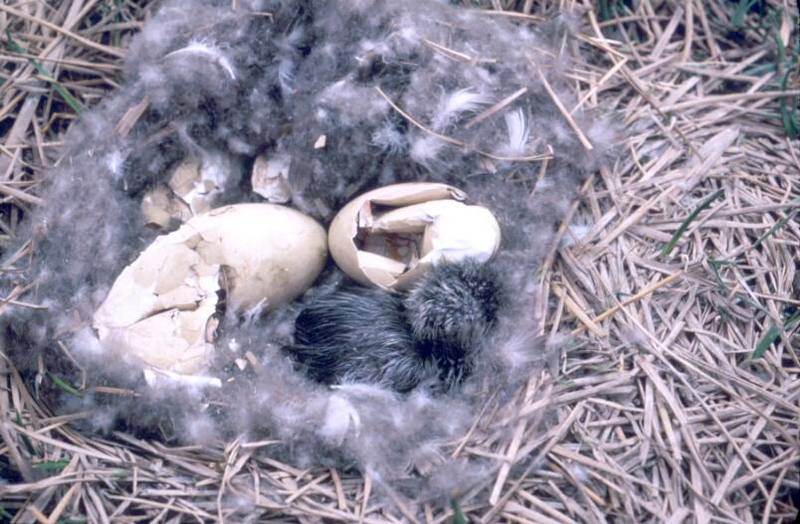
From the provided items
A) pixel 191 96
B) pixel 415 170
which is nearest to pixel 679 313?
pixel 415 170

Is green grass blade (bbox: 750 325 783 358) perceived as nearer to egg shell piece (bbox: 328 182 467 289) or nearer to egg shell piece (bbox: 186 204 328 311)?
egg shell piece (bbox: 328 182 467 289)

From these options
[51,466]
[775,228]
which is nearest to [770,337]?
[775,228]

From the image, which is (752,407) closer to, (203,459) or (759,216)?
(759,216)

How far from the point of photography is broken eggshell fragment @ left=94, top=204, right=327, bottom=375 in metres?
Answer: 1.60

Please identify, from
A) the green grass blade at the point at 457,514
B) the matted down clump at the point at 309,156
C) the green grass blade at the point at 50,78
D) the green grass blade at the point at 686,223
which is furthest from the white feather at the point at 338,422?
the green grass blade at the point at 50,78

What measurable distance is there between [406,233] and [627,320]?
1.72ft

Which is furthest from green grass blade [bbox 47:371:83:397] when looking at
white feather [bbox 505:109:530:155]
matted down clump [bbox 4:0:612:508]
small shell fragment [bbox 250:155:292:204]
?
white feather [bbox 505:109:530:155]

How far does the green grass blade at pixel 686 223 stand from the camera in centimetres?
161

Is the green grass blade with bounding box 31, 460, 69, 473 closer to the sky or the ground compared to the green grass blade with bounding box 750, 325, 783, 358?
closer to the ground

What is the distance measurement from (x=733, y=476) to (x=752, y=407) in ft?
0.49

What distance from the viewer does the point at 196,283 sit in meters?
1.65

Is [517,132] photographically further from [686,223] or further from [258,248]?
[258,248]

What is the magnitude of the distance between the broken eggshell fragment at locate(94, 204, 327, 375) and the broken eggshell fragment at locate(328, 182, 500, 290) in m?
0.12

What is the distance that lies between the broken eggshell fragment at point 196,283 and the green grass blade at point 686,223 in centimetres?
81
